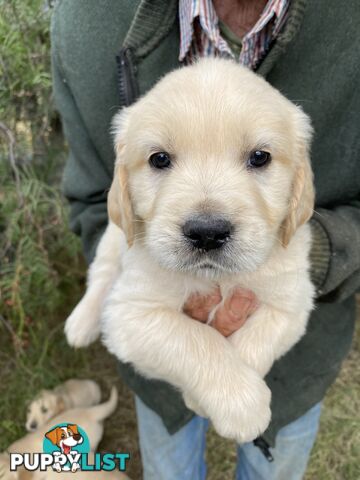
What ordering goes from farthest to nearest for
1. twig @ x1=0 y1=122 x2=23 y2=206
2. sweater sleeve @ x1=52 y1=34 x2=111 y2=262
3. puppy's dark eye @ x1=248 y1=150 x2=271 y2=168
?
twig @ x1=0 y1=122 x2=23 y2=206 → sweater sleeve @ x1=52 y1=34 x2=111 y2=262 → puppy's dark eye @ x1=248 y1=150 x2=271 y2=168

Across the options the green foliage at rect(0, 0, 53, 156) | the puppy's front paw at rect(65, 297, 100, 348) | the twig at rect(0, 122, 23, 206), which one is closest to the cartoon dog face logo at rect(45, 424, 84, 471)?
the puppy's front paw at rect(65, 297, 100, 348)

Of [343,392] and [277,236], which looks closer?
[277,236]

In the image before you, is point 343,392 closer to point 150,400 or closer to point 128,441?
point 128,441

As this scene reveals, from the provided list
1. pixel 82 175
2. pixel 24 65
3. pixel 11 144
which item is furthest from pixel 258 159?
pixel 24 65

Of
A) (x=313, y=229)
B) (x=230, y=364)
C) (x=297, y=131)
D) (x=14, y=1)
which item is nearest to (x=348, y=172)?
(x=313, y=229)

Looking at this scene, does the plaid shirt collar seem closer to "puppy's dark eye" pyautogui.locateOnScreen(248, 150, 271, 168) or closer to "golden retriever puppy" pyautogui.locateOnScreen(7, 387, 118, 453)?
"puppy's dark eye" pyautogui.locateOnScreen(248, 150, 271, 168)

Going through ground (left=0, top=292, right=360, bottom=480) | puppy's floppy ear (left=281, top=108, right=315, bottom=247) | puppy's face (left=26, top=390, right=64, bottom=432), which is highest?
puppy's floppy ear (left=281, top=108, right=315, bottom=247)

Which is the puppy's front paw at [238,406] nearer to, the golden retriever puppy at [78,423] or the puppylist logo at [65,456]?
the puppylist logo at [65,456]
